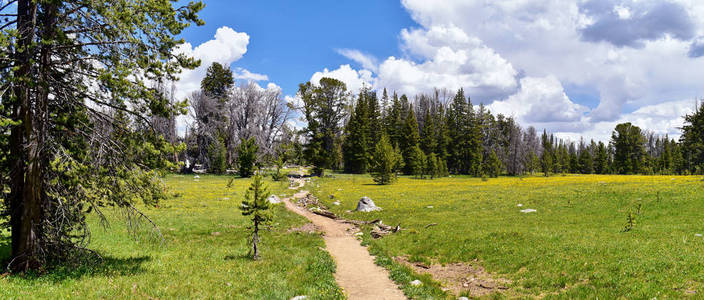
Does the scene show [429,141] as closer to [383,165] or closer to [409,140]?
[409,140]

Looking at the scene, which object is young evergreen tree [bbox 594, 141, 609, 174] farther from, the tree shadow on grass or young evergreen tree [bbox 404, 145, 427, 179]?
the tree shadow on grass

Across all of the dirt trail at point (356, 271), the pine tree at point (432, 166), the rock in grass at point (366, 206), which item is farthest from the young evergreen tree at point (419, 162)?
the dirt trail at point (356, 271)

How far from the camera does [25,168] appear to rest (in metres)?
9.80

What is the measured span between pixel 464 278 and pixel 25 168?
50.0ft

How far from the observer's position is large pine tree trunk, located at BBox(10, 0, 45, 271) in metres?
9.46

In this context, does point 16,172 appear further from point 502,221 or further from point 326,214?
point 502,221

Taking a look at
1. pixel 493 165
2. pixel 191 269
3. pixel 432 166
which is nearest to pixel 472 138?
pixel 493 165

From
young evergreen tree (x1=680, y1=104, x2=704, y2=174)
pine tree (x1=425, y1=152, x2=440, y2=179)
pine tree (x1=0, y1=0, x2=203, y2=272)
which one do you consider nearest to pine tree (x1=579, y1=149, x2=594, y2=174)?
young evergreen tree (x1=680, y1=104, x2=704, y2=174)

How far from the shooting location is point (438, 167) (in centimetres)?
8019

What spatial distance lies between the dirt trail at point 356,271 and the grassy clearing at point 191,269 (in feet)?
1.99

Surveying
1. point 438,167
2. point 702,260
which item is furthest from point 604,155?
point 702,260

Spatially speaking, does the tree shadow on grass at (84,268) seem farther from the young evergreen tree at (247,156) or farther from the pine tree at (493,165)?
the pine tree at (493,165)

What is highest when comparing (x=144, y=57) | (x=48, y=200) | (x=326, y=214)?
(x=144, y=57)

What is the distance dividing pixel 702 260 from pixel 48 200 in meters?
21.1
